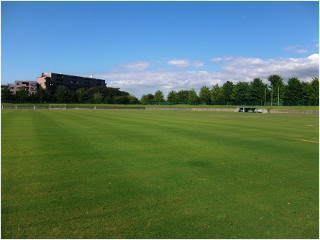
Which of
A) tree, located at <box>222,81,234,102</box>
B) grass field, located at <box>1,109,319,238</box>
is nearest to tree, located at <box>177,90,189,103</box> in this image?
tree, located at <box>222,81,234,102</box>

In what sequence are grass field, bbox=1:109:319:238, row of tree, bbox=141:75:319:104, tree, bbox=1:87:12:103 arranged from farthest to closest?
tree, bbox=1:87:12:103 < row of tree, bbox=141:75:319:104 < grass field, bbox=1:109:319:238

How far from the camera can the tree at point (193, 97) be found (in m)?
136

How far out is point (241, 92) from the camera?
10994 centimetres

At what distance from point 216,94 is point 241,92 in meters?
19.3

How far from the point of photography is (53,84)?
164500 mm

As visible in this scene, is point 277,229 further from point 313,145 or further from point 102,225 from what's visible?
A: point 313,145

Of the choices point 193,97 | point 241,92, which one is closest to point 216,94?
point 193,97

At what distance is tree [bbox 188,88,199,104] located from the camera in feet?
446

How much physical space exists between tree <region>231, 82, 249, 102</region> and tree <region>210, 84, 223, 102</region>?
376 inches

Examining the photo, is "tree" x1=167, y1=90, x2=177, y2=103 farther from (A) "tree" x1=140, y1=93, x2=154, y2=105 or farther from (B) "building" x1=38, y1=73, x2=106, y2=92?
(B) "building" x1=38, y1=73, x2=106, y2=92

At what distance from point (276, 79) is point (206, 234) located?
155167 mm

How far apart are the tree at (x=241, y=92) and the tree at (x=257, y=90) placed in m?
1.94

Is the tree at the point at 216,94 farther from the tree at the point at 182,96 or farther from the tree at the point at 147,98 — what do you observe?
the tree at the point at 147,98

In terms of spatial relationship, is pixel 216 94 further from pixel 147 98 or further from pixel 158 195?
pixel 158 195
